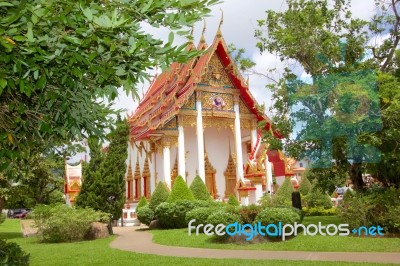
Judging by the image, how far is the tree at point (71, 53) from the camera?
10.6ft

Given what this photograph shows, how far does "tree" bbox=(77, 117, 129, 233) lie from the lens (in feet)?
51.1

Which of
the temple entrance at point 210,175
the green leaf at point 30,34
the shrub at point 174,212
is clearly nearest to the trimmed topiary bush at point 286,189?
the temple entrance at point 210,175

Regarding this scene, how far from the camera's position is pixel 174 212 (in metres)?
16.2

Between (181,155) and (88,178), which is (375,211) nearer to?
(88,178)

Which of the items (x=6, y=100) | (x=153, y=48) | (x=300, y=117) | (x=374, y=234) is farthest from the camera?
(x=300, y=117)

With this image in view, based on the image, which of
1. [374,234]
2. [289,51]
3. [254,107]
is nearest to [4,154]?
[374,234]

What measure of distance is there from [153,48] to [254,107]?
20.2 m

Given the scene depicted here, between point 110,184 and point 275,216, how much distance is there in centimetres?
703

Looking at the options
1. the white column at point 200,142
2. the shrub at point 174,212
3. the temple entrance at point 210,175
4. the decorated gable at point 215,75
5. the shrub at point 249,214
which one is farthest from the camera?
the temple entrance at point 210,175

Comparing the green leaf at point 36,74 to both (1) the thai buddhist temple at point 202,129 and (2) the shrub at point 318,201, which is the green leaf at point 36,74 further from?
(2) the shrub at point 318,201

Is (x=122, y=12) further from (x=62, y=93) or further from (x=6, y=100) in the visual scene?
(x=6, y=100)

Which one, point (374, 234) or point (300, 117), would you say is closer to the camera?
point (374, 234)

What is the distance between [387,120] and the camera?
11172 mm

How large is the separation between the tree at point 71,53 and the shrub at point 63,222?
10065mm
